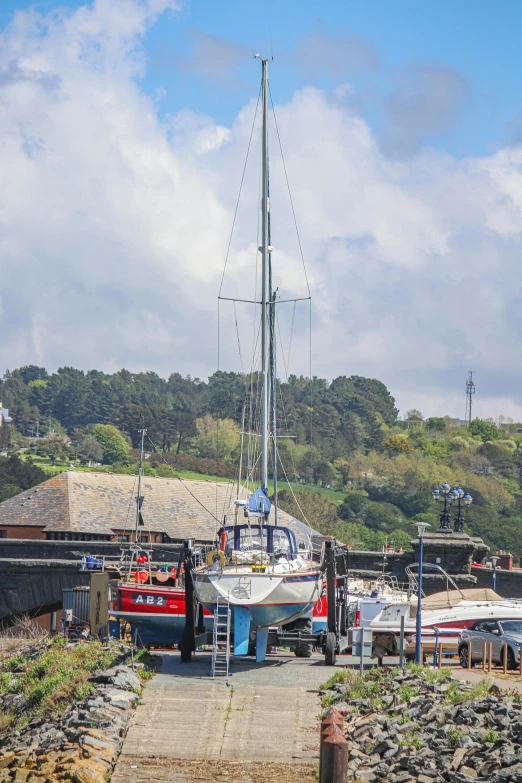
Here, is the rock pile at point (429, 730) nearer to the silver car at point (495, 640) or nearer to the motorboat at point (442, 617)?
the silver car at point (495, 640)

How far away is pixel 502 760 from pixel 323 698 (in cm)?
629

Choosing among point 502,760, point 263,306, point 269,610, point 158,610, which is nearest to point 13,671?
point 158,610

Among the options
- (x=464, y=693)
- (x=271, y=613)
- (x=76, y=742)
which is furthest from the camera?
(x=271, y=613)

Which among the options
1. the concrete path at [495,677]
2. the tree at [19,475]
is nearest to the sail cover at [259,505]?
the concrete path at [495,677]

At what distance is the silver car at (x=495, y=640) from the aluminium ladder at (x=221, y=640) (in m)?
5.81

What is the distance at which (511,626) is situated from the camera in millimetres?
27703

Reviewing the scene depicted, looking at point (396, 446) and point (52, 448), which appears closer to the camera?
point (52, 448)

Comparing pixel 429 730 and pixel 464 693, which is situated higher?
pixel 464 693

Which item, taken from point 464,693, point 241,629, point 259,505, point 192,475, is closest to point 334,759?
point 464,693

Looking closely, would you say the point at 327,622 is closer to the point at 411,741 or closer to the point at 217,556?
the point at 217,556

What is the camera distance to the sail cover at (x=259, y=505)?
99.3 feet

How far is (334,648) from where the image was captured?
27406mm

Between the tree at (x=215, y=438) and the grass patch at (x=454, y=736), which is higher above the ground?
the tree at (x=215, y=438)

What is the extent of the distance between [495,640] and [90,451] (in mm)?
129900
